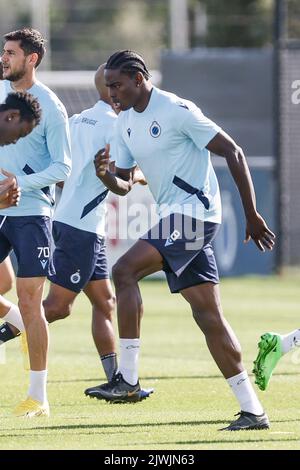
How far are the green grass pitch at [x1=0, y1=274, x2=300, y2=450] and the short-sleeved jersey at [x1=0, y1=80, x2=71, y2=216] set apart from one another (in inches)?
57.1

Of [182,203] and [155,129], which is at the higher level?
[155,129]

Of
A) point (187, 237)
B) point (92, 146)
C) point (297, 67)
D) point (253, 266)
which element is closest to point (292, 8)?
point (297, 67)

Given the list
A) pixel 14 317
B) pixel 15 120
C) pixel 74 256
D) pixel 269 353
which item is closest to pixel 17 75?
pixel 15 120

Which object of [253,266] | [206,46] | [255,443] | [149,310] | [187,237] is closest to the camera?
[255,443]

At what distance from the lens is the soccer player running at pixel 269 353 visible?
31.3 feet

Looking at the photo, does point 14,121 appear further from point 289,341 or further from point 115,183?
point 289,341

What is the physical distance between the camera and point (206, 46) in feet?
128

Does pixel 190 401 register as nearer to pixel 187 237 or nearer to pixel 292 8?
pixel 187 237

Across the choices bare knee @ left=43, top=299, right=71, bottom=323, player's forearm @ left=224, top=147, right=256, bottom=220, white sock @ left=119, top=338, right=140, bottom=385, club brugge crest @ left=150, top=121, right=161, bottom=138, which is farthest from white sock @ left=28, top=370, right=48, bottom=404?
player's forearm @ left=224, top=147, right=256, bottom=220

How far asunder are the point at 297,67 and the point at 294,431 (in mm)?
17070

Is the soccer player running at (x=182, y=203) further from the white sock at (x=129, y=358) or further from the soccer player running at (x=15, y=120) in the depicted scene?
the soccer player running at (x=15, y=120)

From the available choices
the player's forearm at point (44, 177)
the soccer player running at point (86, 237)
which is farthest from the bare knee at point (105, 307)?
the player's forearm at point (44, 177)

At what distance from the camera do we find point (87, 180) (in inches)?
427

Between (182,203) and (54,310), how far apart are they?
2.13 m
